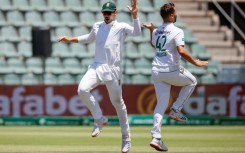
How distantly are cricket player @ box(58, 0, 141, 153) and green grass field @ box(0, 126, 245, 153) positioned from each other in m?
0.77

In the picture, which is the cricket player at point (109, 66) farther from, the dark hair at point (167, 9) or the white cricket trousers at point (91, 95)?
the dark hair at point (167, 9)

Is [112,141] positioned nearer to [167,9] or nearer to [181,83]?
[181,83]

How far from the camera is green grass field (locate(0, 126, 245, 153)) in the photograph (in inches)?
364

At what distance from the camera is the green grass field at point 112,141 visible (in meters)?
9.25

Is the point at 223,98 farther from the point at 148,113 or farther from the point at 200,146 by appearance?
the point at 200,146

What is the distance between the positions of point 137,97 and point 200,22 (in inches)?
174

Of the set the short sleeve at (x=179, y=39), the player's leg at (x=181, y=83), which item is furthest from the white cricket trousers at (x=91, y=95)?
the short sleeve at (x=179, y=39)

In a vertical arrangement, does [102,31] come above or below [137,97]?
above

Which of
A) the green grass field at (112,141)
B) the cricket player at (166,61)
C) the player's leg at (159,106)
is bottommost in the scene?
the green grass field at (112,141)

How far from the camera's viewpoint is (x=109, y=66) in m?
8.27

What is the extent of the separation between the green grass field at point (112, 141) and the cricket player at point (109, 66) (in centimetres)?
77

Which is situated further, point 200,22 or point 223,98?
point 200,22

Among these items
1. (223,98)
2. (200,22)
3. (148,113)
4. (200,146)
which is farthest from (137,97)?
(200,146)

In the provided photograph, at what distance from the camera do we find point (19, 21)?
18.1 metres
